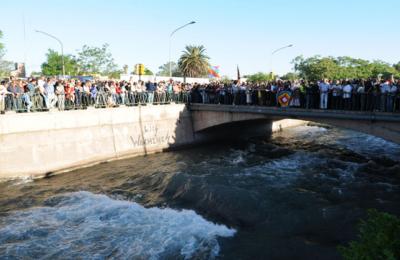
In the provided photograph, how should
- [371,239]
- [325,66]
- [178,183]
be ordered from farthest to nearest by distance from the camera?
[325,66]
[178,183]
[371,239]

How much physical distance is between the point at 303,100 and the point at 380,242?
16884 millimetres

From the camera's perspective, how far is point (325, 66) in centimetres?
8425

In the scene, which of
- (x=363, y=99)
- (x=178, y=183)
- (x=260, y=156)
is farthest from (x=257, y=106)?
(x=178, y=183)

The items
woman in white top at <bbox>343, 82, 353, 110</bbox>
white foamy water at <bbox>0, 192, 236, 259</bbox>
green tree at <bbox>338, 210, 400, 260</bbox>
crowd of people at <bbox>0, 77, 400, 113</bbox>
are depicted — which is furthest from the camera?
woman in white top at <bbox>343, 82, 353, 110</bbox>

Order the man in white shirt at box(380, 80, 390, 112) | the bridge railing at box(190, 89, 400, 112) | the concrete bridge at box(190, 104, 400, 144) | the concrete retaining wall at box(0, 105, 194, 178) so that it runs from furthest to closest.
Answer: the concrete retaining wall at box(0, 105, 194, 178)
the bridge railing at box(190, 89, 400, 112)
the man in white shirt at box(380, 80, 390, 112)
the concrete bridge at box(190, 104, 400, 144)

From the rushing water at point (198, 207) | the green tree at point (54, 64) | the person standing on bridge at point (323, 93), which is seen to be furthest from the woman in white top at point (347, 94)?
the green tree at point (54, 64)

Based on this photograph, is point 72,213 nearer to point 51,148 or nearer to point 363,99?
point 51,148

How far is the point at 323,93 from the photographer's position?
744 inches

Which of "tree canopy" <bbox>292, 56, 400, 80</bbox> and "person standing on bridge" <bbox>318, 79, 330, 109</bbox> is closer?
"person standing on bridge" <bbox>318, 79, 330, 109</bbox>

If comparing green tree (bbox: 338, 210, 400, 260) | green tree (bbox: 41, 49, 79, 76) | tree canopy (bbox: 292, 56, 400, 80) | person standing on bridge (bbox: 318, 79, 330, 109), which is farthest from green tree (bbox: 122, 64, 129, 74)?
green tree (bbox: 338, 210, 400, 260)

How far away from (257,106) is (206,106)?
4.25 metres

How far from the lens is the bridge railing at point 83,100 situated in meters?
18.0

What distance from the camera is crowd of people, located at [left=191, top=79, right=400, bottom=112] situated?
54.2 feet

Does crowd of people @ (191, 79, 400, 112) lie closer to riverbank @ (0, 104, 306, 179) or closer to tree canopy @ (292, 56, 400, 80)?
riverbank @ (0, 104, 306, 179)
